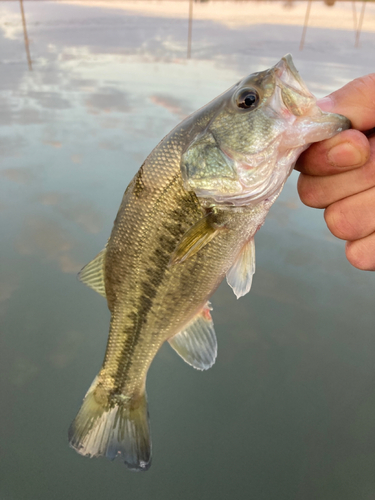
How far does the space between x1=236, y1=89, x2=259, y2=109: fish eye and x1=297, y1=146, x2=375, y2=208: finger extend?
0.42 meters

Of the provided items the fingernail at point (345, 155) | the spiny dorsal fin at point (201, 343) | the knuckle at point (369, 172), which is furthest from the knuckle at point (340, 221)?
the spiny dorsal fin at point (201, 343)

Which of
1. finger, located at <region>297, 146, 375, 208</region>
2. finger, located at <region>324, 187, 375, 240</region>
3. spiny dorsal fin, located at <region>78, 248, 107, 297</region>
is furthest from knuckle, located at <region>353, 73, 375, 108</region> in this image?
spiny dorsal fin, located at <region>78, 248, 107, 297</region>

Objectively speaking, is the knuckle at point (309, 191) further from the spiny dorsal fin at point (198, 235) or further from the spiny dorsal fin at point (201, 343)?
the spiny dorsal fin at point (201, 343)

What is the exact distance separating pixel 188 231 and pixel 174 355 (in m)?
1.70

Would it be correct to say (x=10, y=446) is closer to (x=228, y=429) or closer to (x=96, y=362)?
(x=96, y=362)

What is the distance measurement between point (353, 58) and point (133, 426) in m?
11.7

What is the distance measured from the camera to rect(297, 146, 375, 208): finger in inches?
60.1

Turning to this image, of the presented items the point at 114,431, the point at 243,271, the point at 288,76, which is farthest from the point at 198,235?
the point at 114,431

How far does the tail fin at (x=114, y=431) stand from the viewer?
6.35ft

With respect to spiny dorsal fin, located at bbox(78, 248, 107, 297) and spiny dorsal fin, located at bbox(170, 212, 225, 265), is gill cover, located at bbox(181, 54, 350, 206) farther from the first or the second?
spiny dorsal fin, located at bbox(78, 248, 107, 297)

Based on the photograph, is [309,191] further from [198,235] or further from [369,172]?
[198,235]

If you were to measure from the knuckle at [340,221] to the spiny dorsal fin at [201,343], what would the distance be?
72cm

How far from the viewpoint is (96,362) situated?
281cm

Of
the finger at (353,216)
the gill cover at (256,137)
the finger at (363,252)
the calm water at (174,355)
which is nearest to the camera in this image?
the gill cover at (256,137)
